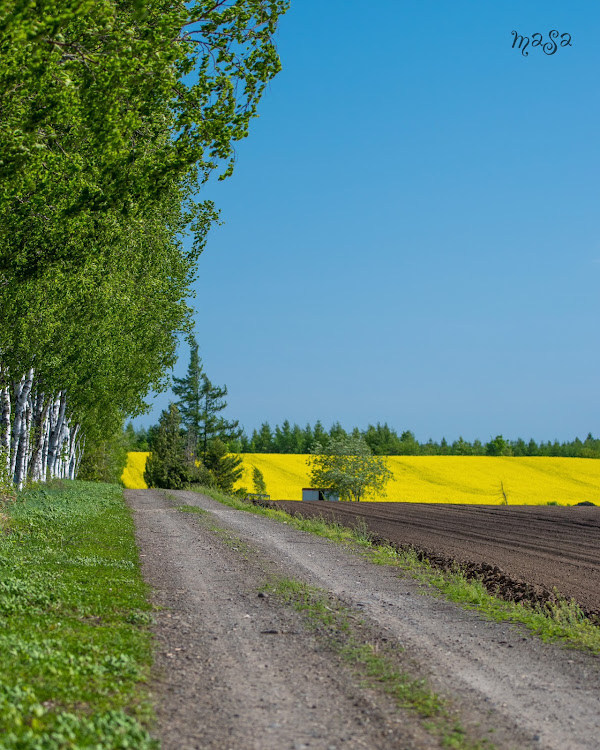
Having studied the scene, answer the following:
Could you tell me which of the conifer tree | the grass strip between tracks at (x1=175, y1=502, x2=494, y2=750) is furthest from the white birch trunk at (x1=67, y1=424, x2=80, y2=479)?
the grass strip between tracks at (x1=175, y1=502, x2=494, y2=750)

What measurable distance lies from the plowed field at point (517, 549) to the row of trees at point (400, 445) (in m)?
99.1

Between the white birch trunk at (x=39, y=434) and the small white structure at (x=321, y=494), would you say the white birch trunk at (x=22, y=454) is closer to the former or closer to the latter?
the white birch trunk at (x=39, y=434)

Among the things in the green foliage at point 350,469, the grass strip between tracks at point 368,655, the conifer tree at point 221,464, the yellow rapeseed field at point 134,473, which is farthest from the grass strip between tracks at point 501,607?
the yellow rapeseed field at point 134,473

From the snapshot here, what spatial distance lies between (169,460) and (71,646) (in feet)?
274

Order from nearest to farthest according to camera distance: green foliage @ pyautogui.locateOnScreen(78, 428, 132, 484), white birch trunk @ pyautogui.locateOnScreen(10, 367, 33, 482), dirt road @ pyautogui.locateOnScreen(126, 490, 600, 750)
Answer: dirt road @ pyautogui.locateOnScreen(126, 490, 600, 750), white birch trunk @ pyautogui.locateOnScreen(10, 367, 33, 482), green foliage @ pyautogui.locateOnScreen(78, 428, 132, 484)

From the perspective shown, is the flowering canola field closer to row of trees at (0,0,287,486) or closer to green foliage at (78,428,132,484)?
green foliage at (78,428,132,484)

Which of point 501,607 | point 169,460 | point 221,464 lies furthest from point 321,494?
point 501,607

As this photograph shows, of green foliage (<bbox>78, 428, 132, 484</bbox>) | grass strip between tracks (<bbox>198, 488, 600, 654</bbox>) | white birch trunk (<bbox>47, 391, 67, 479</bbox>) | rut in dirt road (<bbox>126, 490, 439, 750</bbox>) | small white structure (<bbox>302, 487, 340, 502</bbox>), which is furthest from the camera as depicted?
green foliage (<bbox>78, 428, 132, 484</bbox>)

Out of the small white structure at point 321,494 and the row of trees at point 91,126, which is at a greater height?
the row of trees at point 91,126

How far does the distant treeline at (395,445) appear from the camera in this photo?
153m

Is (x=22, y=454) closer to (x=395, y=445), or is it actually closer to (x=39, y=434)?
(x=39, y=434)

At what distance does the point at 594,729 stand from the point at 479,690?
145 cm

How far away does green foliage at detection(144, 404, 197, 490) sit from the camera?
87.4 m

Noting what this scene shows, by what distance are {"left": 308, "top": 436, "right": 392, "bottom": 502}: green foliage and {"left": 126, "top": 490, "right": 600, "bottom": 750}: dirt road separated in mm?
66757
